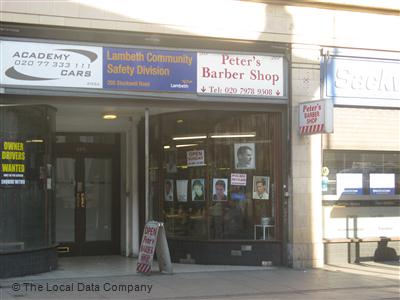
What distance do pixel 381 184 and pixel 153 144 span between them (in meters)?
4.98

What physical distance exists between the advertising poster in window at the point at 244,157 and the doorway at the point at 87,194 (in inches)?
123

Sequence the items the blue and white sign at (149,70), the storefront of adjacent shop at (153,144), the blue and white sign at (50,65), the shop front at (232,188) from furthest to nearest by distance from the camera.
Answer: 1. the shop front at (232,188)
2. the blue and white sign at (149,70)
3. the storefront of adjacent shop at (153,144)
4. the blue and white sign at (50,65)

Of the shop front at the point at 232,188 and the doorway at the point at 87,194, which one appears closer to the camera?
the shop front at the point at 232,188

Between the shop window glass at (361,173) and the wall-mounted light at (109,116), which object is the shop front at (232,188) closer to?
the shop window glass at (361,173)

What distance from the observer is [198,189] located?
486 inches

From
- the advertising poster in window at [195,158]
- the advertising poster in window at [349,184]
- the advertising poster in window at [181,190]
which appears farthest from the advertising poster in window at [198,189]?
the advertising poster in window at [349,184]

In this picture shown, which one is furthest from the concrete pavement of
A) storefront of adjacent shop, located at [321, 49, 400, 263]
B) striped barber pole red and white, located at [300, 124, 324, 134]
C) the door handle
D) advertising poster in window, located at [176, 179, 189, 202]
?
striped barber pole red and white, located at [300, 124, 324, 134]

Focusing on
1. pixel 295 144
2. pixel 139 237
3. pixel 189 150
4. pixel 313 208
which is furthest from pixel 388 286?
pixel 139 237

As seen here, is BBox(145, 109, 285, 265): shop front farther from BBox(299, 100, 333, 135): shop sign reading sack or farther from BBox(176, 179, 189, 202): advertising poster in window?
BBox(299, 100, 333, 135): shop sign reading sack

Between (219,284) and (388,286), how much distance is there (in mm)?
2823

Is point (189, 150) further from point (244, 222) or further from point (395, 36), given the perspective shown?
point (395, 36)

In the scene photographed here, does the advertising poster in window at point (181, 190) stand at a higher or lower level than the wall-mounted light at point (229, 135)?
lower

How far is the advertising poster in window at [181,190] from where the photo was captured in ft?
41.0

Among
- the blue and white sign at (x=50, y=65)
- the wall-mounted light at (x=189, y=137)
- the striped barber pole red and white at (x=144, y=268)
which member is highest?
the blue and white sign at (x=50, y=65)
